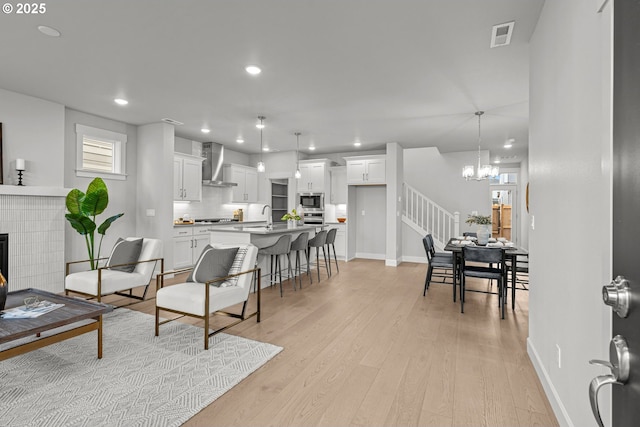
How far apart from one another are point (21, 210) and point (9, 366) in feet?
8.62

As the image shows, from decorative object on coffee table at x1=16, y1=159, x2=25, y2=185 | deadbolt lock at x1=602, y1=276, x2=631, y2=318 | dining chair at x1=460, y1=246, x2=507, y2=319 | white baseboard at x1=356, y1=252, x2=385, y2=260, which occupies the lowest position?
white baseboard at x1=356, y1=252, x2=385, y2=260

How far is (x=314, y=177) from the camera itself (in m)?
8.07

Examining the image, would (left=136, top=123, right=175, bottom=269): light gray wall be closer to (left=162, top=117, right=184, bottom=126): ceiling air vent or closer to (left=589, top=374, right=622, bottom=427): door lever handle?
(left=162, top=117, right=184, bottom=126): ceiling air vent

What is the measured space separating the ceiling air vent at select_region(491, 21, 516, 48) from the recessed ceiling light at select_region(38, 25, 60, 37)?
12.5 feet

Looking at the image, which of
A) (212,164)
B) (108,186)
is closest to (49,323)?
(108,186)

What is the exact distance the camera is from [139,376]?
2.37m

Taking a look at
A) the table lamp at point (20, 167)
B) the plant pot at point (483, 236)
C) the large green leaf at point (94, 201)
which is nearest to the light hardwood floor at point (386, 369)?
the plant pot at point (483, 236)

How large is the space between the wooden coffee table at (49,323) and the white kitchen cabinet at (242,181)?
195 inches

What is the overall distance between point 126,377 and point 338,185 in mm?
6346

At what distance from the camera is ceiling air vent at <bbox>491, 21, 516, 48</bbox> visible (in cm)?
266

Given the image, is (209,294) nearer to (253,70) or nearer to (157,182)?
(253,70)

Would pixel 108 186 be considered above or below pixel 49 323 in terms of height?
above

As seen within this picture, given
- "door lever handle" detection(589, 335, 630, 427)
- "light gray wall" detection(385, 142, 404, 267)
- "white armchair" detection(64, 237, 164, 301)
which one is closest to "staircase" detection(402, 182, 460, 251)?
"light gray wall" detection(385, 142, 404, 267)

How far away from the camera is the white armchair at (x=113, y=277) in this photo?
3.57 metres
